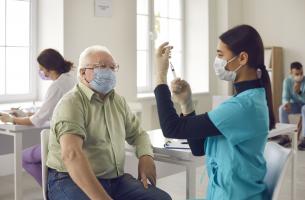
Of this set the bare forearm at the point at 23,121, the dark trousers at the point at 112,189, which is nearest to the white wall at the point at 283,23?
the bare forearm at the point at 23,121

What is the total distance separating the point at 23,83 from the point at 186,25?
117 inches

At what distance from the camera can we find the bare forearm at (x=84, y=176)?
1.71m

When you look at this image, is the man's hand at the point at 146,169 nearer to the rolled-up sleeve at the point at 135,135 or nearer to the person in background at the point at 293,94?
the rolled-up sleeve at the point at 135,135

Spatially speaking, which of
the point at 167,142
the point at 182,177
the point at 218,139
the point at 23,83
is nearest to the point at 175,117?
the point at 218,139

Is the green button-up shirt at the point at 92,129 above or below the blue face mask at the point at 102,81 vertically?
below

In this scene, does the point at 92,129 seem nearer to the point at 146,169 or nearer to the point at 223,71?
the point at 146,169

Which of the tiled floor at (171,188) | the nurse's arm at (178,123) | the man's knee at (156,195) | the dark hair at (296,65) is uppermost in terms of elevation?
the dark hair at (296,65)

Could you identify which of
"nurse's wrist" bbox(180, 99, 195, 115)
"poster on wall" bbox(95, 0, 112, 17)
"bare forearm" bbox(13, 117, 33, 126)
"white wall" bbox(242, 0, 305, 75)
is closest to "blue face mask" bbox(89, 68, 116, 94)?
"nurse's wrist" bbox(180, 99, 195, 115)

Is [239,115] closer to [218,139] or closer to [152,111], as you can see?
[218,139]

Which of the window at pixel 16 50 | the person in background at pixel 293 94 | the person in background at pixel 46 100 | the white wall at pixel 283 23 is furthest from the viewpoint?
the white wall at pixel 283 23

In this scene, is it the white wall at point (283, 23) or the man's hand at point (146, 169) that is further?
the white wall at point (283, 23)

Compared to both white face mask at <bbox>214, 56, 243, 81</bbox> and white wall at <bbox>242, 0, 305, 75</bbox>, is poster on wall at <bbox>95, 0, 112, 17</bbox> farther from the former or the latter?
white face mask at <bbox>214, 56, 243, 81</bbox>

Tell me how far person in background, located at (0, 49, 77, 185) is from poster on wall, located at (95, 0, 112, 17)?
1.61 m

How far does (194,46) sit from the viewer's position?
21.9 ft
